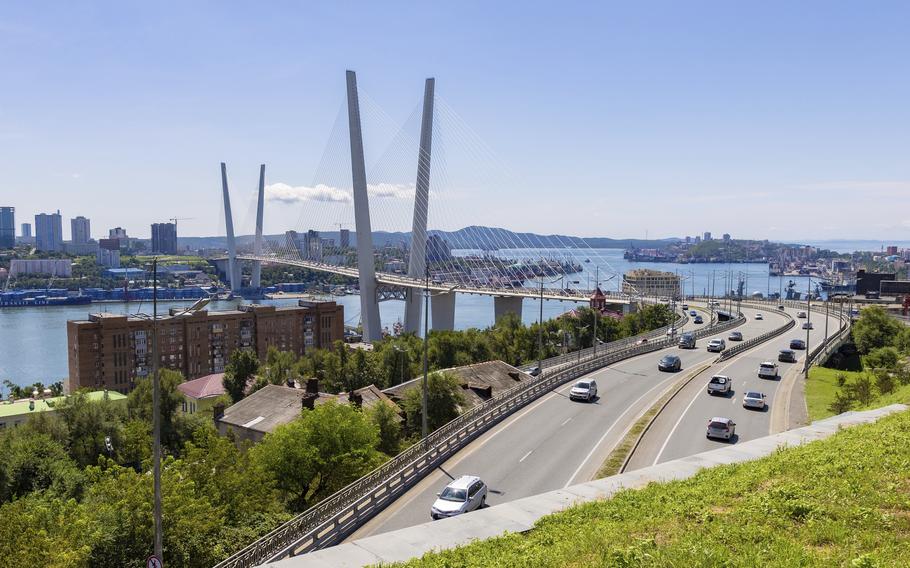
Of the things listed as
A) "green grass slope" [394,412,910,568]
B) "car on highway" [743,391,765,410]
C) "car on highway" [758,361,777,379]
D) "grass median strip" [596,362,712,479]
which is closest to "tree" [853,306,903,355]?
"car on highway" [758,361,777,379]

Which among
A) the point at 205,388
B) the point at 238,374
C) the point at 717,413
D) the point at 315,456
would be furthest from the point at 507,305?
the point at 315,456

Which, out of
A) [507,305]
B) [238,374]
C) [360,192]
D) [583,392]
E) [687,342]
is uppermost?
[360,192]

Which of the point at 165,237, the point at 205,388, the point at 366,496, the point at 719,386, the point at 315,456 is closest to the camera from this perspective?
the point at 366,496

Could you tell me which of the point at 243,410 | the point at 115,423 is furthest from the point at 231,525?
the point at 115,423

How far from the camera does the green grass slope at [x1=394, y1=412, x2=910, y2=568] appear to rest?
7211 millimetres

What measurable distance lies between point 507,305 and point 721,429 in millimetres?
47994

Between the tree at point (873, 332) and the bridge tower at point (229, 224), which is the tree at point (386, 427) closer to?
the tree at point (873, 332)

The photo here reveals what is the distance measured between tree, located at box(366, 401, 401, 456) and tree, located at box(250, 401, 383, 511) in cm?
389

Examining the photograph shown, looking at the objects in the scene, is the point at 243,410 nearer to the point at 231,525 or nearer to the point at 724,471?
the point at 231,525

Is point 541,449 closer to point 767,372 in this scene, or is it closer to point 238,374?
point 767,372

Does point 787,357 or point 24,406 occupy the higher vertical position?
point 787,357

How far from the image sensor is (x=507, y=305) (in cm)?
A: 6731

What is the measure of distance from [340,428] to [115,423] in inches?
839

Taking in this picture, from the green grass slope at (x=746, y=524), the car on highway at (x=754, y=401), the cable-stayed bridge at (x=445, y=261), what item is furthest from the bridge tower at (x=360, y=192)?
the green grass slope at (x=746, y=524)
